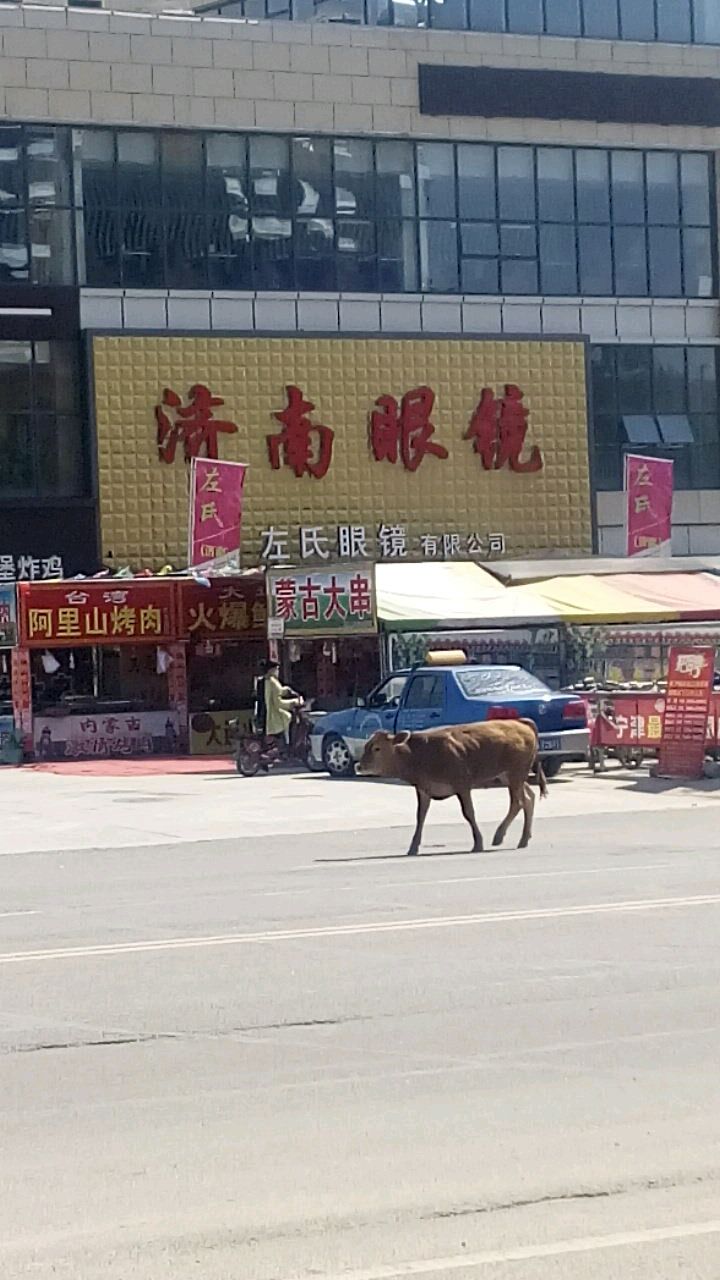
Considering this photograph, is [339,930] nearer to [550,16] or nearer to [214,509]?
[214,509]

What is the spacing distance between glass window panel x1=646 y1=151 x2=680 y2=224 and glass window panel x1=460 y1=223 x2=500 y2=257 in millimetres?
3884

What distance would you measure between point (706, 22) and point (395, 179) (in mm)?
8679

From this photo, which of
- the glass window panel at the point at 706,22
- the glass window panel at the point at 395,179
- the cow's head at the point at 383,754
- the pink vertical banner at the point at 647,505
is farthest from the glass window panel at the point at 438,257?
the cow's head at the point at 383,754

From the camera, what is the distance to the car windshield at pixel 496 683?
90.1 feet

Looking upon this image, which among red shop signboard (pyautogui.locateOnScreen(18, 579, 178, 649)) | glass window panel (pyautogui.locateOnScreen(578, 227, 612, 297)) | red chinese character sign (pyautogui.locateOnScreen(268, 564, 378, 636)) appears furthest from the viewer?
glass window panel (pyautogui.locateOnScreen(578, 227, 612, 297))

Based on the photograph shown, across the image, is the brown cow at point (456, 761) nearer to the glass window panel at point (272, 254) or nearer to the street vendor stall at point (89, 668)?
the street vendor stall at point (89, 668)

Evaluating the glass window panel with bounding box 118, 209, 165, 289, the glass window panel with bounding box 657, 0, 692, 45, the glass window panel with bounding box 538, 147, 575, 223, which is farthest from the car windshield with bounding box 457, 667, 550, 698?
the glass window panel with bounding box 657, 0, 692, 45

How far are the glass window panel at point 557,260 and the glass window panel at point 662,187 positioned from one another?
223 cm

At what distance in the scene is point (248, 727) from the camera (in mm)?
34219

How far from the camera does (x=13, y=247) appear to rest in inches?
1593

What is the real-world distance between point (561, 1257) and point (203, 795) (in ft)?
72.1

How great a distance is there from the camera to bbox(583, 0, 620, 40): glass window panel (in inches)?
1801

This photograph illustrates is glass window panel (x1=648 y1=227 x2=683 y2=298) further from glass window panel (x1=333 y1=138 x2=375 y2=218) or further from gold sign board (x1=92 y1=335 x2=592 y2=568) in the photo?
glass window panel (x1=333 y1=138 x2=375 y2=218)

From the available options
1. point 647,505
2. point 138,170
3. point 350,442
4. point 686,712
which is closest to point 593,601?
point 686,712
